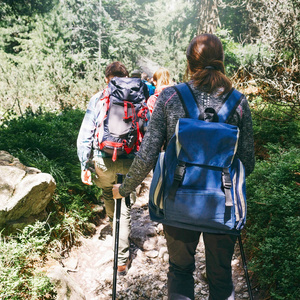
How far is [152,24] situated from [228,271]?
1120 inches

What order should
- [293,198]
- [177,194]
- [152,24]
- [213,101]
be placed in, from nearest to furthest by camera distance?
[177,194]
[213,101]
[293,198]
[152,24]

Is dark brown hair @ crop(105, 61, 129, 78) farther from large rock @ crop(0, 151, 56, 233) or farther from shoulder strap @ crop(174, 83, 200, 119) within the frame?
shoulder strap @ crop(174, 83, 200, 119)

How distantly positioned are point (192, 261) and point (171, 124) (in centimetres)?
97

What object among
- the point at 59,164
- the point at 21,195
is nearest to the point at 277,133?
the point at 59,164

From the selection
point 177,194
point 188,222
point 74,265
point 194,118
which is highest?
point 194,118

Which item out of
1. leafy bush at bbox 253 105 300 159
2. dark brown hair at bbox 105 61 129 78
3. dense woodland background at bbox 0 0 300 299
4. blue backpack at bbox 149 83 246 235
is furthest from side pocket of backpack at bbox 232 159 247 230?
leafy bush at bbox 253 105 300 159

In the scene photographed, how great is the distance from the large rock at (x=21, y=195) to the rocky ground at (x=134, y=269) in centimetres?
77

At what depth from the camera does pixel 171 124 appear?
1.61 m

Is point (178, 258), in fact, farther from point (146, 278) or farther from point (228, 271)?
point (146, 278)

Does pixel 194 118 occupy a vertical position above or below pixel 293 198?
above

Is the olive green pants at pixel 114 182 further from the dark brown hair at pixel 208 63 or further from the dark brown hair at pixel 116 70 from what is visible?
the dark brown hair at pixel 208 63

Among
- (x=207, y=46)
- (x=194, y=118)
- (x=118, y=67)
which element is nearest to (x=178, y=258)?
(x=194, y=118)

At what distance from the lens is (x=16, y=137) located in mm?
4668

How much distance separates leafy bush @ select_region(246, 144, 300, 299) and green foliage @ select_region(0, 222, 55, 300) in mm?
2027
